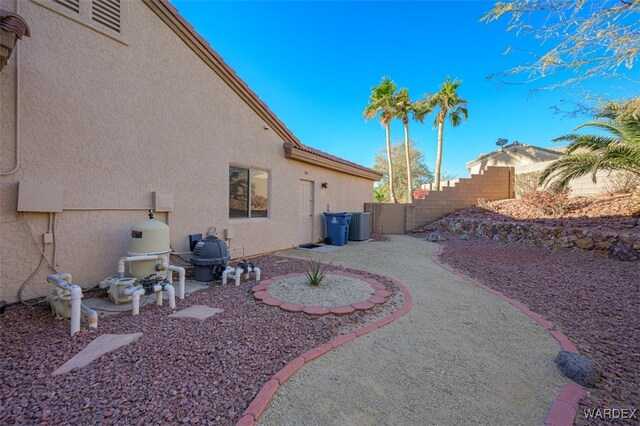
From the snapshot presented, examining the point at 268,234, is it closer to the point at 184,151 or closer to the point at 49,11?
the point at 184,151

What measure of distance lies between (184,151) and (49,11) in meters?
2.64

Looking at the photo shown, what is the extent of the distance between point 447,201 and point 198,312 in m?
13.6

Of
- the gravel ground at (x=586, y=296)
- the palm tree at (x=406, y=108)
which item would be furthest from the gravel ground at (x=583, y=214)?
the palm tree at (x=406, y=108)

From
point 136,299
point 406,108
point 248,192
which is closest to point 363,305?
point 136,299

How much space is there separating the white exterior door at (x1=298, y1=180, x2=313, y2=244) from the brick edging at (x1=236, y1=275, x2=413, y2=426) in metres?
5.86

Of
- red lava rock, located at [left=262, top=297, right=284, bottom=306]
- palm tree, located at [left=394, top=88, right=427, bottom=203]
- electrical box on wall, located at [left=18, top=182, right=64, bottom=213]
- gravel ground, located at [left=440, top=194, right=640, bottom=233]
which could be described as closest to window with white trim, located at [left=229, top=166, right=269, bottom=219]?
electrical box on wall, located at [left=18, top=182, right=64, bottom=213]

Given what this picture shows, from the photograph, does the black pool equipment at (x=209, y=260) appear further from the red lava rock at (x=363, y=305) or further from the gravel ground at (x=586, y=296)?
the gravel ground at (x=586, y=296)

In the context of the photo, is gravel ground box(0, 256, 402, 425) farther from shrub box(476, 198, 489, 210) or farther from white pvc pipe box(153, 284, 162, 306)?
shrub box(476, 198, 489, 210)

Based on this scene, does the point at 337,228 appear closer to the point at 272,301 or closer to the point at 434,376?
the point at 272,301

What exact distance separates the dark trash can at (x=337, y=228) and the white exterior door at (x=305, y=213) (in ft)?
2.30

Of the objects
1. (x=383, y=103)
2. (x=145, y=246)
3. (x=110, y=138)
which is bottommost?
(x=145, y=246)

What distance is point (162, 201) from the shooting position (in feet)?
17.3

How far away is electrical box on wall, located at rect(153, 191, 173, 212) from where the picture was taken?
5.19 metres

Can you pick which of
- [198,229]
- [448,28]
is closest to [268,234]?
[198,229]
